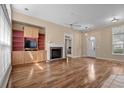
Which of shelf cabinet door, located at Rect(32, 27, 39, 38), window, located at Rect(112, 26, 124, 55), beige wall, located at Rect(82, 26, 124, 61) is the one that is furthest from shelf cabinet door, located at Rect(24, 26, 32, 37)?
window, located at Rect(112, 26, 124, 55)

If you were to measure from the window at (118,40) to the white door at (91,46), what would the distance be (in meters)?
2.09

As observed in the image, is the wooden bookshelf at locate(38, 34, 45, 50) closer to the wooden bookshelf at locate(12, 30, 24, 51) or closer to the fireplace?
the fireplace

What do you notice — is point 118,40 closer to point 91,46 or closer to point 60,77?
point 91,46

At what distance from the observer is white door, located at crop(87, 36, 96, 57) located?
9797 millimetres

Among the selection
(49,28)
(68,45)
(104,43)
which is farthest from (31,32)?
(104,43)

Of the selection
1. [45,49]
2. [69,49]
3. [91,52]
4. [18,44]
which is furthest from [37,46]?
[91,52]

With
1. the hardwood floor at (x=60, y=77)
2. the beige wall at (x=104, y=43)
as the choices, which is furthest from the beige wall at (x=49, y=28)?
the hardwood floor at (x=60, y=77)

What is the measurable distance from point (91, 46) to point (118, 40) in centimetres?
288

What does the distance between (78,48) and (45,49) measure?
15.1 ft

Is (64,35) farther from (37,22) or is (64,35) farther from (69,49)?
(37,22)

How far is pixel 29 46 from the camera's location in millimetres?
6387

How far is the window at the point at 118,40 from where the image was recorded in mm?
7438

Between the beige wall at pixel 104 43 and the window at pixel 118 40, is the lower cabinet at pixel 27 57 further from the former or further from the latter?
the window at pixel 118 40

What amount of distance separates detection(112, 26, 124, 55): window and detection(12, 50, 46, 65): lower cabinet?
5437 mm
